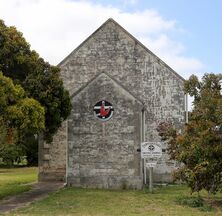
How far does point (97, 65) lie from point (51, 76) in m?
8.47

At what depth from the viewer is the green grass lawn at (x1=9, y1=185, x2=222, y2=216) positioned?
14833 mm

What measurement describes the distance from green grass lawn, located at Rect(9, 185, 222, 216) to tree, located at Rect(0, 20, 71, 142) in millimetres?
3295

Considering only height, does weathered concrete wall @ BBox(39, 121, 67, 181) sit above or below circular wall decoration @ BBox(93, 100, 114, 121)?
below

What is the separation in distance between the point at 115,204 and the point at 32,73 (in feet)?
20.6

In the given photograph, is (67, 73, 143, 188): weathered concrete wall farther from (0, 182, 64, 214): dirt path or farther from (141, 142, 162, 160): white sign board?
(0, 182, 64, 214): dirt path

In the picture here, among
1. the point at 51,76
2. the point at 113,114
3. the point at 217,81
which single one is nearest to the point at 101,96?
the point at 113,114

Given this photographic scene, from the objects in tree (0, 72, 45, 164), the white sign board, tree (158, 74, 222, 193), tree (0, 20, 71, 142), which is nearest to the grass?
tree (158, 74, 222, 193)

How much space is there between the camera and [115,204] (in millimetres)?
16734

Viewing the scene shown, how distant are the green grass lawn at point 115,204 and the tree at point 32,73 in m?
3.29

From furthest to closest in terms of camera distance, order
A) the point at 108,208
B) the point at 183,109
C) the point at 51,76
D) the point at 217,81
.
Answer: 1. the point at 183,109
2. the point at 217,81
3. the point at 51,76
4. the point at 108,208

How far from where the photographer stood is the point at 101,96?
22.7m

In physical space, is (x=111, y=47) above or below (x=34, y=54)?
above

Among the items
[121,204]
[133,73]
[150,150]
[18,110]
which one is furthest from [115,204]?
[133,73]

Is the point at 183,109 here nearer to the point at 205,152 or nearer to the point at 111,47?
the point at 111,47
